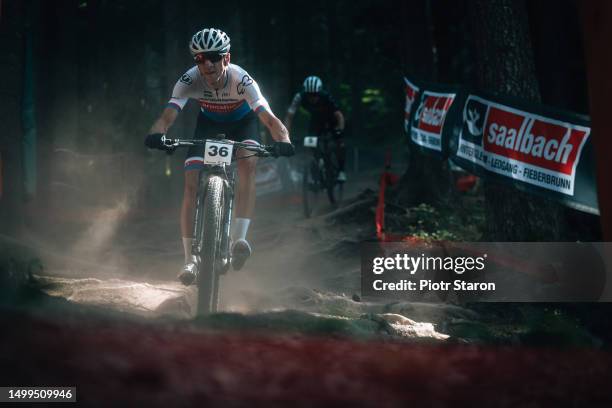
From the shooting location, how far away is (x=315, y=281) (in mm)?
10328

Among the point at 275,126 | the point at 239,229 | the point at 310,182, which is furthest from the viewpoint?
the point at 310,182

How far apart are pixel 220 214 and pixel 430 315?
7.25ft

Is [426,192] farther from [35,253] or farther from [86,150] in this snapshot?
[86,150]

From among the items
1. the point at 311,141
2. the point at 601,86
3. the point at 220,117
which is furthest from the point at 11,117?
the point at 601,86

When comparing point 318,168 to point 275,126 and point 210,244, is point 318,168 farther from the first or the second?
point 210,244

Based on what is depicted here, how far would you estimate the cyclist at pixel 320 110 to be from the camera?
13.9m

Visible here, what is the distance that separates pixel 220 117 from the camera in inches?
313

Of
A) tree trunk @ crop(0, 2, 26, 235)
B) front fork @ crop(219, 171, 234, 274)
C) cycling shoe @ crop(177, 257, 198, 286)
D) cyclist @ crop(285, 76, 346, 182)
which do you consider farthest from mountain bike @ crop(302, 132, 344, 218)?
cycling shoe @ crop(177, 257, 198, 286)

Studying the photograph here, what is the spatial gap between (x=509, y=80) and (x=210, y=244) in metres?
3.98

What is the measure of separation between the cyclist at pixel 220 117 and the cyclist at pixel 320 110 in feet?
18.8

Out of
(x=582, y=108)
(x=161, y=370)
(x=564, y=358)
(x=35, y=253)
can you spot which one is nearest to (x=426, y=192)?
(x=582, y=108)

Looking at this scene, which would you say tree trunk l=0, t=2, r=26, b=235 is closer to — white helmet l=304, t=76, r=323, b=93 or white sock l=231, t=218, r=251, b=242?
white sock l=231, t=218, r=251, b=242

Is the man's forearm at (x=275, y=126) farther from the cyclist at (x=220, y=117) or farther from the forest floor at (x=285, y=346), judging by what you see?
the forest floor at (x=285, y=346)

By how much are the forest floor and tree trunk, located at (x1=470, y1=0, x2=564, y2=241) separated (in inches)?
40.9
